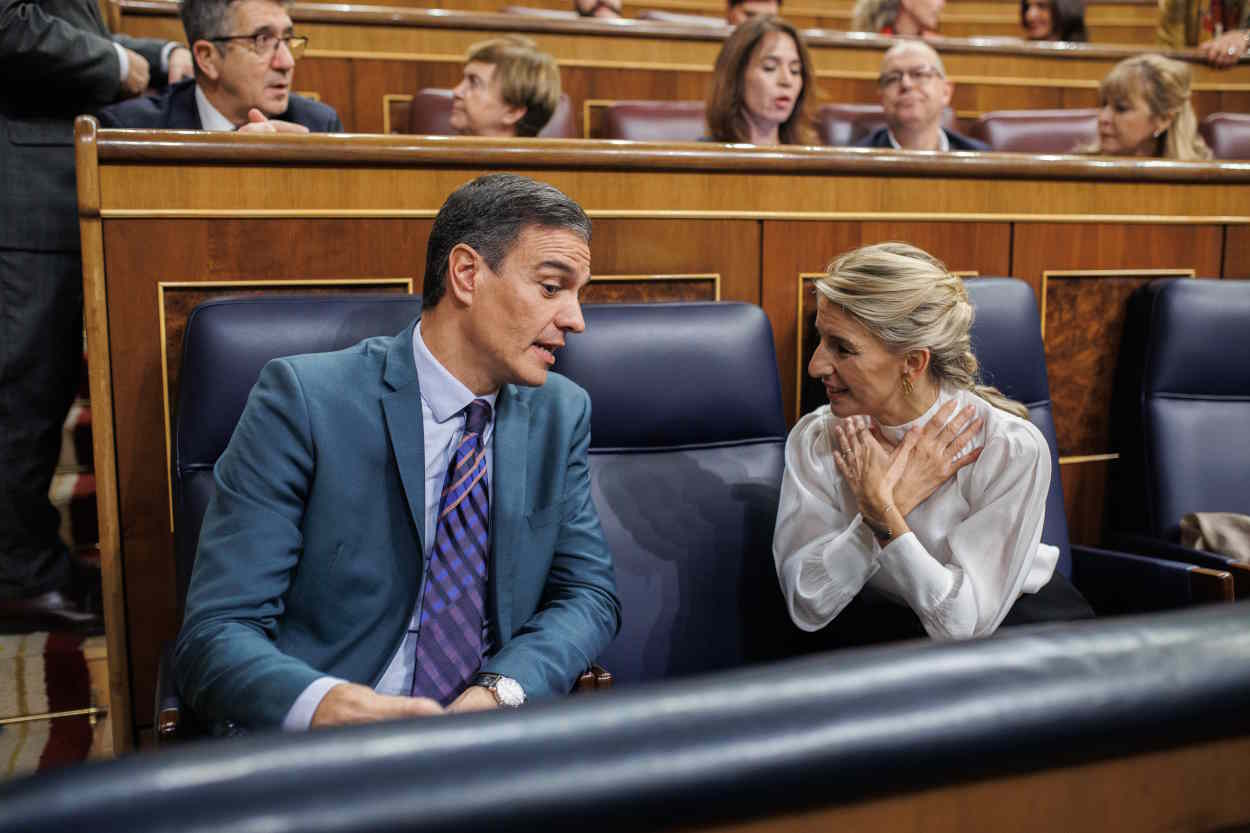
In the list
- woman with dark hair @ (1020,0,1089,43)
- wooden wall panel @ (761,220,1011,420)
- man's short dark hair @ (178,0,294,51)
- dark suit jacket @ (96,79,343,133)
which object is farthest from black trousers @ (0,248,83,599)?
woman with dark hair @ (1020,0,1089,43)

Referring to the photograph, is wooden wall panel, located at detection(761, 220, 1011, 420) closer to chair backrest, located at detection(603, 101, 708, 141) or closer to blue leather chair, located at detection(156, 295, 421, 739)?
blue leather chair, located at detection(156, 295, 421, 739)

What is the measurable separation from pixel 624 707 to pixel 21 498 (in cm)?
110

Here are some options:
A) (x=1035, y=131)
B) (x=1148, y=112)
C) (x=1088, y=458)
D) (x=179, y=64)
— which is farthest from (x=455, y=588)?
(x=1035, y=131)

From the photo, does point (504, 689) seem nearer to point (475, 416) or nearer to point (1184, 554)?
point (475, 416)

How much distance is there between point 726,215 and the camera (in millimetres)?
962

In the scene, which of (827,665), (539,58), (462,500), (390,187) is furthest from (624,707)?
(539,58)

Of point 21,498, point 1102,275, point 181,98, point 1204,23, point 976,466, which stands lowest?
point 21,498

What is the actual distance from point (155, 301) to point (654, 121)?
95cm

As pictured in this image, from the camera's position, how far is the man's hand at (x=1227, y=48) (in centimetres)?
199

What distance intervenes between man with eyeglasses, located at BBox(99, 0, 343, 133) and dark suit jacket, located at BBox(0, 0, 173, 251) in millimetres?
54

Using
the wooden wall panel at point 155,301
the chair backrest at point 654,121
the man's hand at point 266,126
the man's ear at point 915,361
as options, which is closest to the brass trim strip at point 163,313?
the wooden wall panel at point 155,301

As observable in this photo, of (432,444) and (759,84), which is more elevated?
(759,84)

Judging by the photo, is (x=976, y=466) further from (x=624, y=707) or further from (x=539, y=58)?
(x=539, y=58)

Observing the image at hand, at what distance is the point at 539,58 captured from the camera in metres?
1.34
